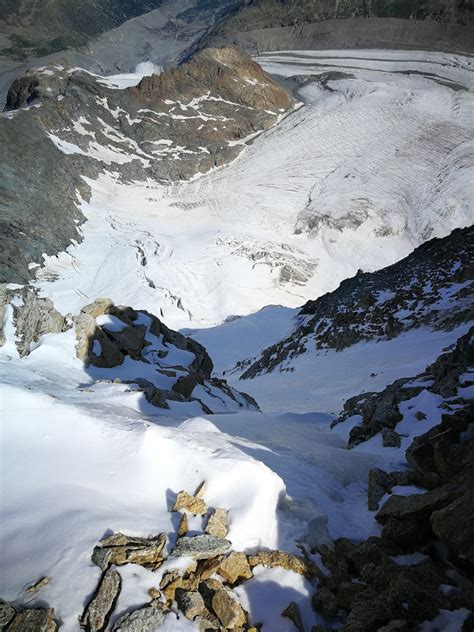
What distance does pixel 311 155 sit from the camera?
151 feet

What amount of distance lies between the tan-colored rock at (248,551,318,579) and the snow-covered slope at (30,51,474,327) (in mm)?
23645

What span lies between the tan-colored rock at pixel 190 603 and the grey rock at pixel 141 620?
15cm

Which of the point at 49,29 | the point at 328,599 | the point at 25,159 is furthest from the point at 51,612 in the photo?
the point at 49,29

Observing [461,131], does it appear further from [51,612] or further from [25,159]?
[51,612]

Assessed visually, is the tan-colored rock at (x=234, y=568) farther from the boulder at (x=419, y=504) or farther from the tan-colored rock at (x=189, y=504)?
the boulder at (x=419, y=504)

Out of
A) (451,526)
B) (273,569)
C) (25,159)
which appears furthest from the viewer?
(25,159)

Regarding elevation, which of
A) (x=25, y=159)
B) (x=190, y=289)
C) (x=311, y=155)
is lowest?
(x=190, y=289)

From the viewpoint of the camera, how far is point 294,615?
2.98m

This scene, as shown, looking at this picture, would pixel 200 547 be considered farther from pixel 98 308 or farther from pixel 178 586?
pixel 98 308

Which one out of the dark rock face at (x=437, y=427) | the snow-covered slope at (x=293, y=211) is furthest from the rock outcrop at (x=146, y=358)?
the snow-covered slope at (x=293, y=211)

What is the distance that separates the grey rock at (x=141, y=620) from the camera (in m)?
2.60

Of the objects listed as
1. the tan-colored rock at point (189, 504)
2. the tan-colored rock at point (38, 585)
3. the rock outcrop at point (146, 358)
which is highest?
the tan-colored rock at point (38, 585)

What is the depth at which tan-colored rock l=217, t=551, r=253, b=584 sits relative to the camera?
10.5 feet

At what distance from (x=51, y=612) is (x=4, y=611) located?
0.26m
